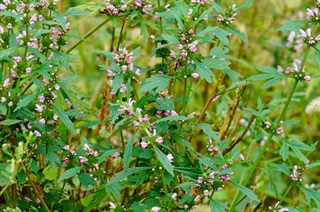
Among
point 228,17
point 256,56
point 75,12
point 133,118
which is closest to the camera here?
point 133,118

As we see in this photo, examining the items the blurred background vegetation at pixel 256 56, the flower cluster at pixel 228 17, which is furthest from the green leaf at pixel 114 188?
the blurred background vegetation at pixel 256 56

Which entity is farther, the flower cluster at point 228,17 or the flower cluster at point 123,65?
the flower cluster at point 228,17

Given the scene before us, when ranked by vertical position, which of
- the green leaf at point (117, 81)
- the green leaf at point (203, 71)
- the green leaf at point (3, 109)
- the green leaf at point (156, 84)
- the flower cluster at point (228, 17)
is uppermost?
the flower cluster at point (228, 17)

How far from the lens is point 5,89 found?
67.8 inches

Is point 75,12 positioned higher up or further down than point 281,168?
higher up

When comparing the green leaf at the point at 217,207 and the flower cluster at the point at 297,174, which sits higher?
the green leaf at the point at 217,207

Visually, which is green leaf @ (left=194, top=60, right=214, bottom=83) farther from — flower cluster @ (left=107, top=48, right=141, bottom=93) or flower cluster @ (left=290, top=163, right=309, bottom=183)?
flower cluster @ (left=290, top=163, right=309, bottom=183)

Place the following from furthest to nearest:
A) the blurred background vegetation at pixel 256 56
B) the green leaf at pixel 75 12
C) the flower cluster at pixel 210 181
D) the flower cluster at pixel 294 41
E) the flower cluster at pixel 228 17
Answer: the blurred background vegetation at pixel 256 56
the flower cluster at pixel 294 41
the flower cluster at pixel 228 17
the green leaf at pixel 75 12
the flower cluster at pixel 210 181

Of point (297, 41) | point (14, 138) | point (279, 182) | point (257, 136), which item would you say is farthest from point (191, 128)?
point (279, 182)

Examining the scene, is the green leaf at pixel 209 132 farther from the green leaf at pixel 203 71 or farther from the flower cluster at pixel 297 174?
the flower cluster at pixel 297 174

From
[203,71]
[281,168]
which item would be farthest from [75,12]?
[281,168]

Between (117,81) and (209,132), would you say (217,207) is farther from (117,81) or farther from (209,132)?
(117,81)

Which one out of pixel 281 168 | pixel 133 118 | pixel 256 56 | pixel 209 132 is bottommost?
pixel 256 56

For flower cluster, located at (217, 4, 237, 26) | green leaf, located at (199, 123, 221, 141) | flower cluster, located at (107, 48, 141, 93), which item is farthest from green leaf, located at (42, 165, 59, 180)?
flower cluster, located at (217, 4, 237, 26)
